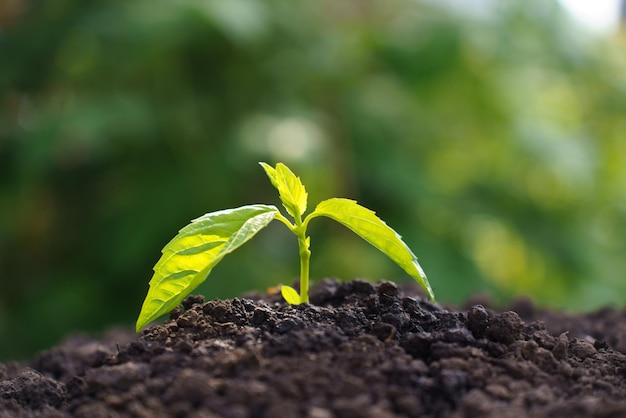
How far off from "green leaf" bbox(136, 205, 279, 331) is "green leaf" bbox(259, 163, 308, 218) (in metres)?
0.08

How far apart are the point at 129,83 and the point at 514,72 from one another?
5.03 feet

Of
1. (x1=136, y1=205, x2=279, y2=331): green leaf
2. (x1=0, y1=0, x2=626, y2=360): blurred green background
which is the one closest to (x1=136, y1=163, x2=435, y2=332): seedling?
(x1=136, y1=205, x2=279, y2=331): green leaf

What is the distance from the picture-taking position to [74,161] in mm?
2955

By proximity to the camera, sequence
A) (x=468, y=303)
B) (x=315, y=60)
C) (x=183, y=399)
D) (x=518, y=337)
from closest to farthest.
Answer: (x=183, y=399) → (x=518, y=337) → (x=468, y=303) → (x=315, y=60)

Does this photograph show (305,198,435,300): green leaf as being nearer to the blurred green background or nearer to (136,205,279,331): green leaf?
(136,205,279,331): green leaf

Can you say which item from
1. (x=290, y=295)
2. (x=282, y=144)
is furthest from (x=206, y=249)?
(x=282, y=144)

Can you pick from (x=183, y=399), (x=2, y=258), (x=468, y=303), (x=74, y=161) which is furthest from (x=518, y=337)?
(x=2, y=258)

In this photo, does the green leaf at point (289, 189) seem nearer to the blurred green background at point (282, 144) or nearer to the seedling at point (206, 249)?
the seedling at point (206, 249)

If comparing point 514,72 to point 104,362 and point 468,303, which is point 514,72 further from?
point 104,362

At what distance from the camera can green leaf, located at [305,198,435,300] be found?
2.56 ft

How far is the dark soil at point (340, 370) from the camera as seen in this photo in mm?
624

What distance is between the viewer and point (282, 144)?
2.48 meters

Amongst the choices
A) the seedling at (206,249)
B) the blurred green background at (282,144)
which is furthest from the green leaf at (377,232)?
the blurred green background at (282,144)

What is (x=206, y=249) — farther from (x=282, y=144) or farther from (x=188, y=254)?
(x=282, y=144)
